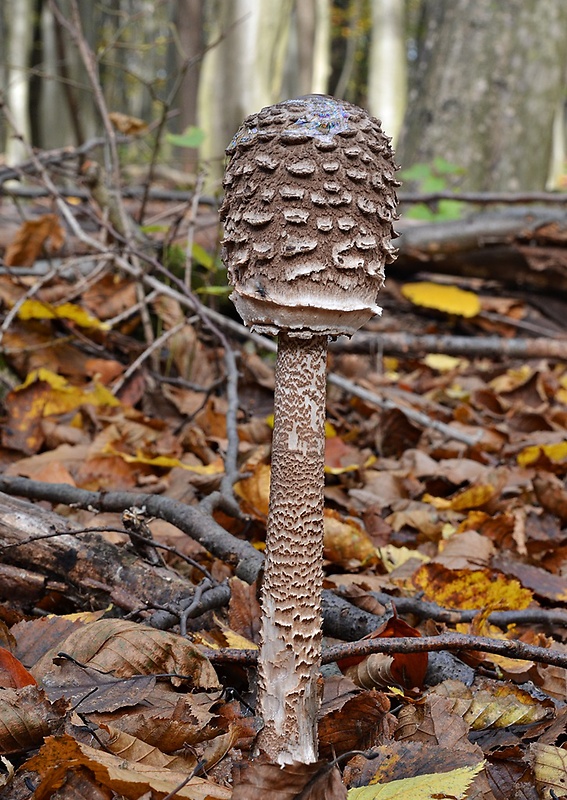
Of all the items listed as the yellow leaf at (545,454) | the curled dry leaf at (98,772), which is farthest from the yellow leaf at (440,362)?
the curled dry leaf at (98,772)

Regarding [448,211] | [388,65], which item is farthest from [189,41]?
[448,211]

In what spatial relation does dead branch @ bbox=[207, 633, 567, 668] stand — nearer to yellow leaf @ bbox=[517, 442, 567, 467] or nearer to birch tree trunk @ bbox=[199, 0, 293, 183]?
yellow leaf @ bbox=[517, 442, 567, 467]

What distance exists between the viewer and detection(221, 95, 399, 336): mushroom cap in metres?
1.56

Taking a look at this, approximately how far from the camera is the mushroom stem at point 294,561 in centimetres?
177

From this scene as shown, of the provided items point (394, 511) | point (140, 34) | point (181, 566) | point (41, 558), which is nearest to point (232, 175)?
point (41, 558)

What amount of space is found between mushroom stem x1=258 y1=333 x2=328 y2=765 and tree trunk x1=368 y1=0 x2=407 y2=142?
56.2 ft

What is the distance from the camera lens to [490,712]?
1995mm

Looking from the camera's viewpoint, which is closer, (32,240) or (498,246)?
(32,240)

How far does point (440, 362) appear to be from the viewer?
5738mm

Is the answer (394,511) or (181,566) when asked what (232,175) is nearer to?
(181,566)

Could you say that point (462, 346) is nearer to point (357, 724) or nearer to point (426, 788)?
point (357, 724)

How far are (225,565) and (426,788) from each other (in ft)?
3.94

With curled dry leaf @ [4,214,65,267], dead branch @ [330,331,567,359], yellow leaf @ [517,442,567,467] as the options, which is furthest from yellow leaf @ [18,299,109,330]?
yellow leaf @ [517,442,567,467]

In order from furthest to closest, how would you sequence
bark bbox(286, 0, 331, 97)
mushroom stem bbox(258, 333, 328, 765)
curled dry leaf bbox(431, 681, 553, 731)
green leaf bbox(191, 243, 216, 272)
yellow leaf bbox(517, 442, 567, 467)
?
bark bbox(286, 0, 331, 97), green leaf bbox(191, 243, 216, 272), yellow leaf bbox(517, 442, 567, 467), curled dry leaf bbox(431, 681, 553, 731), mushroom stem bbox(258, 333, 328, 765)
